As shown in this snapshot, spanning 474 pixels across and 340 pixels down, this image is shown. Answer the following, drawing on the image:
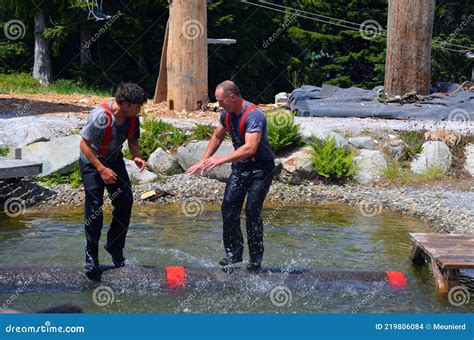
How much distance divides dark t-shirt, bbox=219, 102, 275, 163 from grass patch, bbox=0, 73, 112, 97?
44.1 ft

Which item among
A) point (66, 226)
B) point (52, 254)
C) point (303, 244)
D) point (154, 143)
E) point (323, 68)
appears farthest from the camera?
point (323, 68)

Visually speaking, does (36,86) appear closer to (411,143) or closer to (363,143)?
(363,143)

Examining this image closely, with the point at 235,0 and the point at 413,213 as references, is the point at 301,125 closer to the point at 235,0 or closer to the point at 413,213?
the point at 413,213

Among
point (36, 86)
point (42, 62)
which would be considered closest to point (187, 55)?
point (36, 86)

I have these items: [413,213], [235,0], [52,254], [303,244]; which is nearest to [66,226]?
[52,254]

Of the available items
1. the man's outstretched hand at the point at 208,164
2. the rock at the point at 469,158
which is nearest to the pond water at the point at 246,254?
the man's outstretched hand at the point at 208,164

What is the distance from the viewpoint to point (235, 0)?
83.5ft

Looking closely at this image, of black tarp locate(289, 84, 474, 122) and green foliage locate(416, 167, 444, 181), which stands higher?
black tarp locate(289, 84, 474, 122)

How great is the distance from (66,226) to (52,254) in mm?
1547

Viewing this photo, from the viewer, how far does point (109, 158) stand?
300 inches

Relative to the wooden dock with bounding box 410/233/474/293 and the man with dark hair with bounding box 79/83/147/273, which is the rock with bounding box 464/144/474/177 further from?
the man with dark hair with bounding box 79/83/147/273

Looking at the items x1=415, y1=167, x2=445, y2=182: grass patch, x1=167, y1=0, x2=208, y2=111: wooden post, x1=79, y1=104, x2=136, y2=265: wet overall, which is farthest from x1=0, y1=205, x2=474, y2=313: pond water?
x1=167, y1=0, x2=208, y2=111: wooden post

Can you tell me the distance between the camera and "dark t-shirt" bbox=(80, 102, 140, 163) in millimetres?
7379

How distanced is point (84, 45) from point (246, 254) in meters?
16.7
